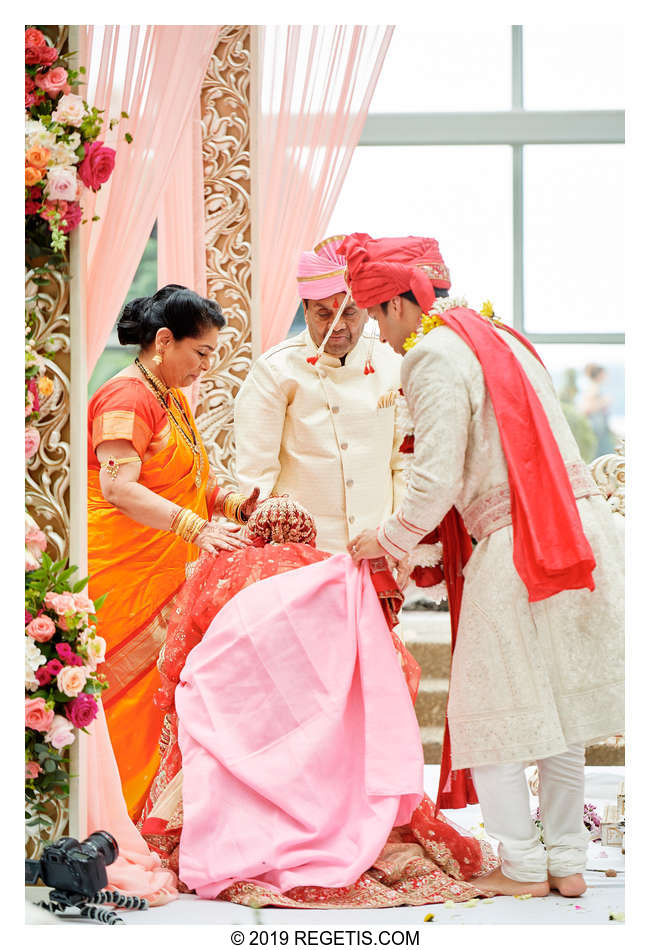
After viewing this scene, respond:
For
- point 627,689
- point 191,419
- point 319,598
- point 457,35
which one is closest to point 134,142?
point 191,419

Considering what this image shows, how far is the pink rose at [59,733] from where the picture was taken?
259 cm

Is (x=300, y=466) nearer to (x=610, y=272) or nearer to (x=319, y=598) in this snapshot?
(x=319, y=598)

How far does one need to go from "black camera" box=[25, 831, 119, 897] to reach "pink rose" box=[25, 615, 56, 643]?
0.46 metres

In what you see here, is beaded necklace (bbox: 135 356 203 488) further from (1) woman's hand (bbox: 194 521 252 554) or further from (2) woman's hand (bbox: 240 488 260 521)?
(1) woman's hand (bbox: 194 521 252 554)

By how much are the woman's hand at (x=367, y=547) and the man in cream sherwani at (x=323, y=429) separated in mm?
1107

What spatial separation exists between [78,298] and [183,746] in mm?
1085

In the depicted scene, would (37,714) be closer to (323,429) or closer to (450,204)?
(323,429)

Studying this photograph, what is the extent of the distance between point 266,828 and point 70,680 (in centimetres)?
56

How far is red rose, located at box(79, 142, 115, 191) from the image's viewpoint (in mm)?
2691

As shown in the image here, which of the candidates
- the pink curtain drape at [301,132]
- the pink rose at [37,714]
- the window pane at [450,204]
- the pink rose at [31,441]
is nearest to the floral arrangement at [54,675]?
the pink rose at [37,714]

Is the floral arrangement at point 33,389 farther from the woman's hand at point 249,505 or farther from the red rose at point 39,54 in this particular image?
the woman's hand at point 249,505

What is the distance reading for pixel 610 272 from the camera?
22.0ft

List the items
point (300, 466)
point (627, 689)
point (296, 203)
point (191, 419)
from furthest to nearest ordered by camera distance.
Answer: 1. point (296, 203)
2. point (300, 466)
3. point (191, 419)
4. point (627, 689)

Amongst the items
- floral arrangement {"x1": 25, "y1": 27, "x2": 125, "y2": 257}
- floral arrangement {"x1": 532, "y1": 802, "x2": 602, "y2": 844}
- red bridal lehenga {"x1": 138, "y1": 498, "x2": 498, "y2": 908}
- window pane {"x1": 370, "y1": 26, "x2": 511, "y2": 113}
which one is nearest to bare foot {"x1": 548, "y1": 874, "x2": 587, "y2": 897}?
red bridal lehenga {"x1": 138, "y1": 498, "x2": 498, "y2": 908}
